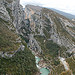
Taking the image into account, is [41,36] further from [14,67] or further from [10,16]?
[14,67]

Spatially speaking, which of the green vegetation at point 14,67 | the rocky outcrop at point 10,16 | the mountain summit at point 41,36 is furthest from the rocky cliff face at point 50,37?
the green vegetation at point 14,67

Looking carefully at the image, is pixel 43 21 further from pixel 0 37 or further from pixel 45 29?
pixel 0 37

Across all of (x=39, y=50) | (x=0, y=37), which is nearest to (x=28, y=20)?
(x=39, y=50)

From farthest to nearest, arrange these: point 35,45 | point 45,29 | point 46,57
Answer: point 45,29, point 35,45, point 46,57

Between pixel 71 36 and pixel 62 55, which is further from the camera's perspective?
pixel 71 36

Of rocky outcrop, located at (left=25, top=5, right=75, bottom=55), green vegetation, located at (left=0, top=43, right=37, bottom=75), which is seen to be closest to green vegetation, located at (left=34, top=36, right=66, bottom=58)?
rocky outcrop, located at (left=25, top=5, right=75, bottom=55)

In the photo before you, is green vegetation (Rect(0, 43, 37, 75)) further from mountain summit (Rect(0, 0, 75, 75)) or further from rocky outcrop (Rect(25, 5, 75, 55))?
rocky outcrop (Rect(25, 5, 75, 55))

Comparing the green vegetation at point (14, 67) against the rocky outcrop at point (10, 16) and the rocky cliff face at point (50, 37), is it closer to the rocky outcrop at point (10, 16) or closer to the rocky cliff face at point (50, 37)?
the rocky outcrop at point (10, 16)

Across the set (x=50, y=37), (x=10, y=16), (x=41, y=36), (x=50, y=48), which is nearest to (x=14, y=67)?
(x=10, y=16)
